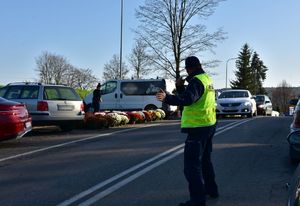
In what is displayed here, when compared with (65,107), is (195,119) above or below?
below

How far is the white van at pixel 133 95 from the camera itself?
26.9m

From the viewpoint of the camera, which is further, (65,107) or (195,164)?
(65,107)

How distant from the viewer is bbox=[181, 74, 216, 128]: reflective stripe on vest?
19.0 ft

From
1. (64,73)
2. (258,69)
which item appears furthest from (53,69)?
(258,69)

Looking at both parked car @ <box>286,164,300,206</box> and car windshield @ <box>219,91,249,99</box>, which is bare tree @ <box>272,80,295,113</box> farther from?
parked car @ <box>286,164,300,206</box>

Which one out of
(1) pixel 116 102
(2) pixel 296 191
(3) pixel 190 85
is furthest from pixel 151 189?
(1) pixel 116 102

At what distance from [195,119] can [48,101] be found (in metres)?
9.90

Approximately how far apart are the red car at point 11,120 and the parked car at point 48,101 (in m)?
3.04

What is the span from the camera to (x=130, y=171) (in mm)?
8320

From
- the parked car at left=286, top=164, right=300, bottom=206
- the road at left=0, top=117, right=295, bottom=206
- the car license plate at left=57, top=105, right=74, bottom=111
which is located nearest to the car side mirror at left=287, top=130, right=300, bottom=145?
the parked car at left=286, top=164, right=300, bottom=206

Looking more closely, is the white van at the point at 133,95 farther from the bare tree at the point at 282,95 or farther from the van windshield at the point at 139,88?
the bare tree at the point at 282,95

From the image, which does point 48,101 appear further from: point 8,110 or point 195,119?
point 195,119

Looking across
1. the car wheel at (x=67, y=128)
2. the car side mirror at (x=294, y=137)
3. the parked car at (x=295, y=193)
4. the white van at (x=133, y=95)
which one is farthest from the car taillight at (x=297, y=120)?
the white van at (x=133, y=95)

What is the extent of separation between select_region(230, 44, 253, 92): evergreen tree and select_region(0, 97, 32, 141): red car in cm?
7905
